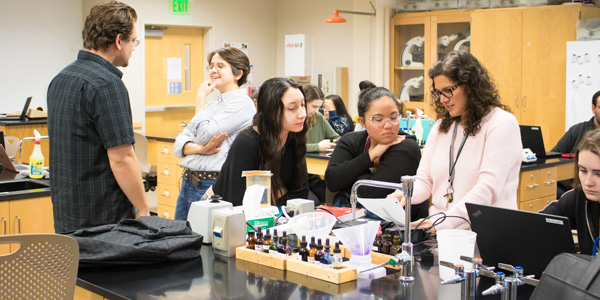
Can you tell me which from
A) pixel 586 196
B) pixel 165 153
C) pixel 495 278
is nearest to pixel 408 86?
pixel 165 153

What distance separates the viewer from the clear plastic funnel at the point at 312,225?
2.16 metres

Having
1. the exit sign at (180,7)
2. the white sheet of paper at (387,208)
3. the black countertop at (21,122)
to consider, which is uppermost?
the exit sign at (180,7)

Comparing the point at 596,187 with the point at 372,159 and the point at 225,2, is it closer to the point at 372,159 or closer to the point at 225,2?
the point at 372,159

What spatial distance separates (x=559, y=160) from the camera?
494cm

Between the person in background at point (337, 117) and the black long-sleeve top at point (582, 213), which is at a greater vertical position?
the person in background at point (337, 117)

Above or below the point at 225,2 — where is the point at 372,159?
below

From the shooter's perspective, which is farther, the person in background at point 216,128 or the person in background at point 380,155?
the person in background at point 216,128

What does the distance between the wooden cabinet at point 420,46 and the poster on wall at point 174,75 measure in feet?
9.11

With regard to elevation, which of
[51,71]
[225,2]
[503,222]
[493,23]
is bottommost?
[503,222]

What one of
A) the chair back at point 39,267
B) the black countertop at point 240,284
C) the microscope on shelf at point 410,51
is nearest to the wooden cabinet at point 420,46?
the microscope on shelf at point 410,51

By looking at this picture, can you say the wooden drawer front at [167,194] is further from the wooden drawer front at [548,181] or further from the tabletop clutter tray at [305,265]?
the tabletop clutter tray at [305,265]

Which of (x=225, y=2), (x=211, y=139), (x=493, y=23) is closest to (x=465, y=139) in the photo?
(x=211, y=139)

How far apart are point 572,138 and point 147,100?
5.03 meters

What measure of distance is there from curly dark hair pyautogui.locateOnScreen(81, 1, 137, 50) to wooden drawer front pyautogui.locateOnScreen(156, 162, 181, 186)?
3.41 metres
